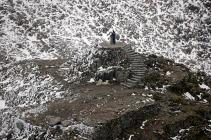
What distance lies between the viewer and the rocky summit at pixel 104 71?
20.1 m

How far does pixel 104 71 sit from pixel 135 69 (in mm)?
2560

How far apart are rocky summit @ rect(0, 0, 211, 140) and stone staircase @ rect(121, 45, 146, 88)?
8cm

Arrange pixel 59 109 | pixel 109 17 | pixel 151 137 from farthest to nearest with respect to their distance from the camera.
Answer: pixel 109 17
pixel 59 109
pixel 151 137

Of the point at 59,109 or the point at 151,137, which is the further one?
the point at 59,109

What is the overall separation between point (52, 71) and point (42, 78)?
1.75 metres

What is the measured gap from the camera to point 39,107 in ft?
74.3

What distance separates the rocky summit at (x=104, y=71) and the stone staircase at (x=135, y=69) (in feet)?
0.25

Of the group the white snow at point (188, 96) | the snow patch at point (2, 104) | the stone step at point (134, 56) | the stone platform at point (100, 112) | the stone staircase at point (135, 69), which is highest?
the stone step at point (134, 56)

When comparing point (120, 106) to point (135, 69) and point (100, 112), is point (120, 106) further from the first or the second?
point (135, 69)

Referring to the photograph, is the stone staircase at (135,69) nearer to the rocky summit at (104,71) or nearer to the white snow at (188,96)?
the rocky summit at (104,71)

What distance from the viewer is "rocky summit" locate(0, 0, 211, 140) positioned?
20125 millimetres

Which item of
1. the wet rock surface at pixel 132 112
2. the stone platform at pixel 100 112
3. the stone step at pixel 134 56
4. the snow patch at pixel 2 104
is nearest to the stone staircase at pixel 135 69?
the stone step at pixel 134 56

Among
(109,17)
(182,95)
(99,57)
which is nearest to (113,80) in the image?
(99,57)

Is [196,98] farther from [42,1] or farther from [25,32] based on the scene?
[42,1]
